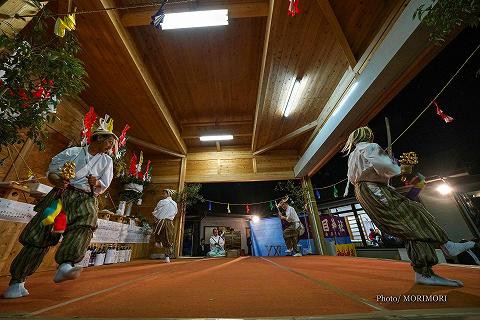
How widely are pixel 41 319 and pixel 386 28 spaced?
184 inches

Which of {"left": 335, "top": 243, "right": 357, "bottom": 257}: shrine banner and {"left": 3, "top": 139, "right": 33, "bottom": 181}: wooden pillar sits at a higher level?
{"left": 3, "top": 139, "right": 33, "bottom": 181}: wooden pillar

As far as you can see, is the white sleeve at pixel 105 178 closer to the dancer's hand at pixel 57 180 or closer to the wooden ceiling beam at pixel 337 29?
the dancer's hand at pixel 57 180

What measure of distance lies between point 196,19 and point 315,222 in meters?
6.62

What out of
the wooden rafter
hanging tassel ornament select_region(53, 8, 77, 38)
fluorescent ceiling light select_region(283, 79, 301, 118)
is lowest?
hanging tassel ornament select_region(53, 8, 77, 38)

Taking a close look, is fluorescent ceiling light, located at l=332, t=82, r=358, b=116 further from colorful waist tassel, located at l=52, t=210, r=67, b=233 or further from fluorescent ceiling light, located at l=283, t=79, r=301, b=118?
colorful waist tassel, located at l=52, t=210, r=67, b=233

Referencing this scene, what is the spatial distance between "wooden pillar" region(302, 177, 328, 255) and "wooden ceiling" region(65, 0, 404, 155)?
2.02 m

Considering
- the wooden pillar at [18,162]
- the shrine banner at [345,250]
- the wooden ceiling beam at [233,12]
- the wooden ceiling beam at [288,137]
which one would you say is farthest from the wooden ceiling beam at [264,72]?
the shrine banner at [345,250]

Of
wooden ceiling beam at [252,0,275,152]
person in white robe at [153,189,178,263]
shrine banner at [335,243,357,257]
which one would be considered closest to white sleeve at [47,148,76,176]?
wooden ceiling beam at [252,0,275,152]

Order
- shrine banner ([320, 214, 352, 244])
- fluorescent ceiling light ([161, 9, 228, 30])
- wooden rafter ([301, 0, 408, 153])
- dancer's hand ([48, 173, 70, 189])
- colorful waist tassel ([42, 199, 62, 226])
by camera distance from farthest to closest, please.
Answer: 1. shrine banner ([320, 214, 352, 244])
2. fluorescent ceiling light ([161, 9, 228, 30])
3. wooden rafter ([301, 0, 408, 153])
4. dancer's hand ([48, 173, 70, 189])
5. colorful waist tassel ([42, 199, 62, 226])

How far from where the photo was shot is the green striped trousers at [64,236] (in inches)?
53.4

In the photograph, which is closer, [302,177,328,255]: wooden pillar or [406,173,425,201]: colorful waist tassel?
[406,173,425,201]: colorful waist tassel

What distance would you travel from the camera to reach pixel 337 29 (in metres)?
3.42

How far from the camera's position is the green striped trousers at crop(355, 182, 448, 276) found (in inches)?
55.4

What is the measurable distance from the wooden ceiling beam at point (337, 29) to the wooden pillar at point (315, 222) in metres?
4.51
